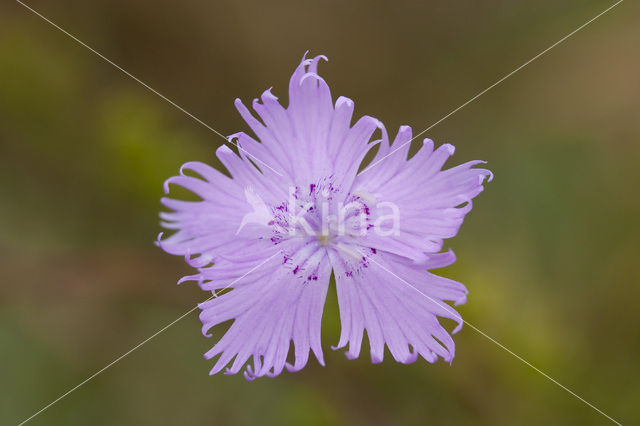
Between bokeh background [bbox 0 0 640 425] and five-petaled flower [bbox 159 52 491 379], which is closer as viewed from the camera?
five-petaled flower [bbox 159 52 491 379]

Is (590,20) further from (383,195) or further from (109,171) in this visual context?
(109,171)

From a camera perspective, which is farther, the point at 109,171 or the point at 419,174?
the point at 109,171

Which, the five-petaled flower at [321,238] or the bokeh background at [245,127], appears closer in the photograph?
the five-petaled flower at [321,238]

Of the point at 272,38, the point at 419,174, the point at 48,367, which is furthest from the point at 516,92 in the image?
the point at 48,367

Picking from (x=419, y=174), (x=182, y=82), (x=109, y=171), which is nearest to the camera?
(x=419, y=174)
